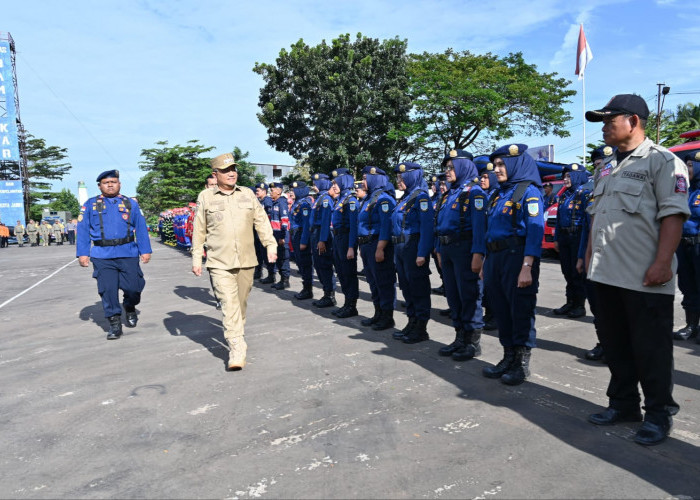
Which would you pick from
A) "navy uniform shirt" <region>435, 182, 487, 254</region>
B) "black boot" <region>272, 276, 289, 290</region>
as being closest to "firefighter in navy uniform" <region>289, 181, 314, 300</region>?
"black boot" <region>272, 276, 289, 290</region>

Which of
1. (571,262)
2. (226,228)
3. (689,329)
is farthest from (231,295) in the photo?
(689,329)

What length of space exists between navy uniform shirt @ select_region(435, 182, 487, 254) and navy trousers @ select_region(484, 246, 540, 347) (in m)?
0.28

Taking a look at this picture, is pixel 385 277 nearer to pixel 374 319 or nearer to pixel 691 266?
pixel 374 319

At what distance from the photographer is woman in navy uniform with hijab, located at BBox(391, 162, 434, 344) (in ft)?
17.2

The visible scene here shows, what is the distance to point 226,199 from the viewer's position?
15.9 feet

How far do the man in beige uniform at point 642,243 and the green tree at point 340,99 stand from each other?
2373 centimetres

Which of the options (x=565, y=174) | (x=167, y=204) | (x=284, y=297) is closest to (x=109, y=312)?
(x=284, y=297)

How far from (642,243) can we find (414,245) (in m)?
2.68

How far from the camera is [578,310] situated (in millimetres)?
6516

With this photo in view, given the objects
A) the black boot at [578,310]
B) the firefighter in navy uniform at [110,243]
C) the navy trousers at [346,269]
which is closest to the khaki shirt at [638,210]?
the black boot at [578,310]

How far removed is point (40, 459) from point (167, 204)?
4620 centimetres

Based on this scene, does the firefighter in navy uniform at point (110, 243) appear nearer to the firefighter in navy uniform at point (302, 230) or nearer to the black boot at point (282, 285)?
the firefighter in navy uniform at point (302, 230)

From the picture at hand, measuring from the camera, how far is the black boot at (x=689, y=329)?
207 inches

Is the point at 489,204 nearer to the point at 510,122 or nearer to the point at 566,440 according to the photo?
→ the point at 566,440
